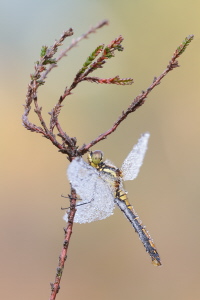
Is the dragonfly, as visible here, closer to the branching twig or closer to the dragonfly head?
the dragonfly head

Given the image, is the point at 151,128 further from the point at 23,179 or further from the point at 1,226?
the point at 1,226

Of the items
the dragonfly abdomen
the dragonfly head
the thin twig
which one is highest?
the dragonfly head

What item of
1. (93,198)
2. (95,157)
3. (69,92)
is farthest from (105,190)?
(69,92)

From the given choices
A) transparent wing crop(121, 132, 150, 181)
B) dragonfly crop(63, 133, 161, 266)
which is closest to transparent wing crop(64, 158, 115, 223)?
dragonfly crop(63, 133, 161, 266)

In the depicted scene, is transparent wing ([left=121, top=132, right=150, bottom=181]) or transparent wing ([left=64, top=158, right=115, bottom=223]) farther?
transparent wing ([left=121, top=132, right=150, bottom=181])

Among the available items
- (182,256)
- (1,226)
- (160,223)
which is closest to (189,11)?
(160,223)

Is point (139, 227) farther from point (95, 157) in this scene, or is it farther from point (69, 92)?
point (69, 92)

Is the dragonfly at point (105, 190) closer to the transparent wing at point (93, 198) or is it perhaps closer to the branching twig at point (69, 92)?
the transparent wing at point (93, 198)
